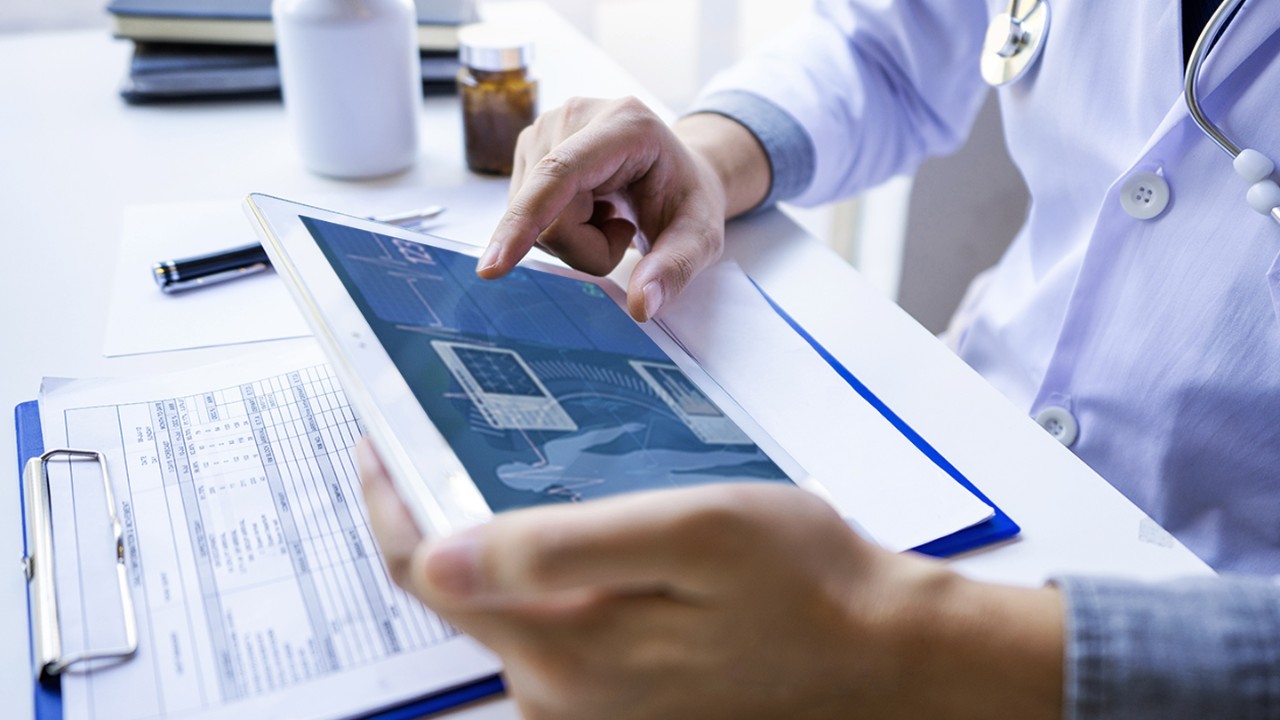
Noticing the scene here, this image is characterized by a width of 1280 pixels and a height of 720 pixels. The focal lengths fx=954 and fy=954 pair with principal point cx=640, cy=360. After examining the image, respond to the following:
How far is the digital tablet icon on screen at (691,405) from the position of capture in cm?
45

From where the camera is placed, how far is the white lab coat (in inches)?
21.8

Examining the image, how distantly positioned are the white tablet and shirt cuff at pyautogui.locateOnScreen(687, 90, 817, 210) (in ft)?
0.76

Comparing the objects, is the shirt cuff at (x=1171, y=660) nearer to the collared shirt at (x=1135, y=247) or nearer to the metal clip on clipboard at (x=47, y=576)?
the collared shirt at (x=1135, y=247)

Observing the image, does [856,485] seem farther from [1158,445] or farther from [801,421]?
[1158,445]

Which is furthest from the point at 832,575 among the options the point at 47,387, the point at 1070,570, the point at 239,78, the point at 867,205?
the point at 867,205

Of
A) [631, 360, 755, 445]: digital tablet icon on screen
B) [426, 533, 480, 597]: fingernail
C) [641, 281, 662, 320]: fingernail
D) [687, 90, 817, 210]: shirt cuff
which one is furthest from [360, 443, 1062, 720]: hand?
[687, 90, 817, 210]: shirt cuff

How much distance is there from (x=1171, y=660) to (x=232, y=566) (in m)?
0.37

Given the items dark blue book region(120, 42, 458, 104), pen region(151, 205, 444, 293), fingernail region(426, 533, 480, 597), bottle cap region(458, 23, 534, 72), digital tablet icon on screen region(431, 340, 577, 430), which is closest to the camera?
fingernail region(426, 533, 480, 597)

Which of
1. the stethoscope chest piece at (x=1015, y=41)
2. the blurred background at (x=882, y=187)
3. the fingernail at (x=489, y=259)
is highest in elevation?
the stethoscope chest piece at (x=1015, y=41)

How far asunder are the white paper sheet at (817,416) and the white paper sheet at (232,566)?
19 centimetres

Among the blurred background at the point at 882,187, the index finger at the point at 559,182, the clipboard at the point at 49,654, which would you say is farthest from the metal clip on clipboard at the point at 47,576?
the blurred background at the point at 882,187

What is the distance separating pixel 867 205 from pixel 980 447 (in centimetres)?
136

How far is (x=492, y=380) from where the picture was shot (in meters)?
0.44

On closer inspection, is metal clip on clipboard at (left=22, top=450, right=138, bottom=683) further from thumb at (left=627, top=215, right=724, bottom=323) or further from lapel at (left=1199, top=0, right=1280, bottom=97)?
lapel at (left=1199, top=0, right=1280, bottom=97)
